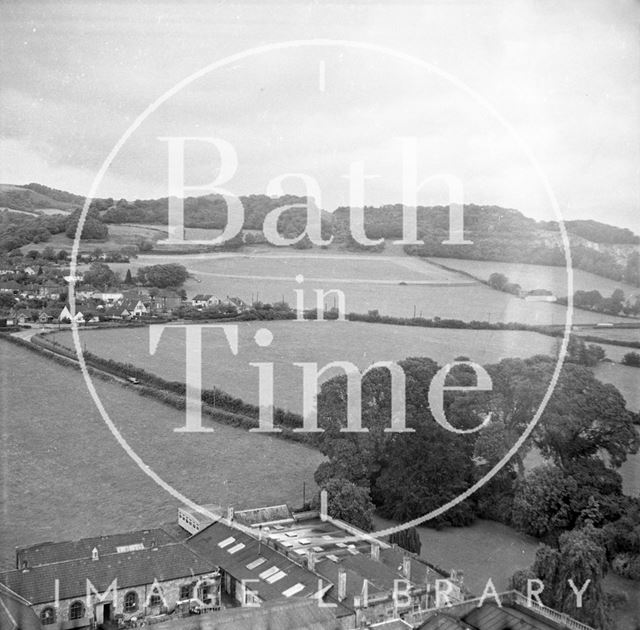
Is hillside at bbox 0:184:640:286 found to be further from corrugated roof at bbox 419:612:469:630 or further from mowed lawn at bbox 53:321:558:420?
corrugated roof at bbox 419:612:469:630

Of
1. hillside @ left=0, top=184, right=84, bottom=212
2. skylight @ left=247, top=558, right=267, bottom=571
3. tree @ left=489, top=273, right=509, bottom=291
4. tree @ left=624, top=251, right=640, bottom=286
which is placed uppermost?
hillside @ left=0, top=184, right=84, bottom=212

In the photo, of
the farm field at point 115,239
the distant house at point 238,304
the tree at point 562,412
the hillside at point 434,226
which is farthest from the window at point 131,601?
the farm field at point 115,239

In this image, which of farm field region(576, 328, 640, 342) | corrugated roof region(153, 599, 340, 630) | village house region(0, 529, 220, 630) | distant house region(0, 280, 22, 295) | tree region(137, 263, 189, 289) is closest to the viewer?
corrugated roof region(153, 599, 340, 630)

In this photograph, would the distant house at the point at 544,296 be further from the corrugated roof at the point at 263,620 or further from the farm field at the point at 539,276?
the corrugated roof at the point at 263,620

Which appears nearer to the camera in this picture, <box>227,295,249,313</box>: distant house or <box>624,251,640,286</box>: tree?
<box>624,251,640,286</box>: tree

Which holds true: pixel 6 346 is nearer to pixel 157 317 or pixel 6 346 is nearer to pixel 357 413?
pixel 157 317

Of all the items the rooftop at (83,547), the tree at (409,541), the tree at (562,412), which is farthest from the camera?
the tree at (562,412)

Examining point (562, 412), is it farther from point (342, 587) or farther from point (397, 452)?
point (342, 587)

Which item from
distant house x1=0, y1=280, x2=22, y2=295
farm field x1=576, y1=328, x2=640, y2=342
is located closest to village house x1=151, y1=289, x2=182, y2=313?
distant house x1=0, y1=280, x2=22, y2=295
